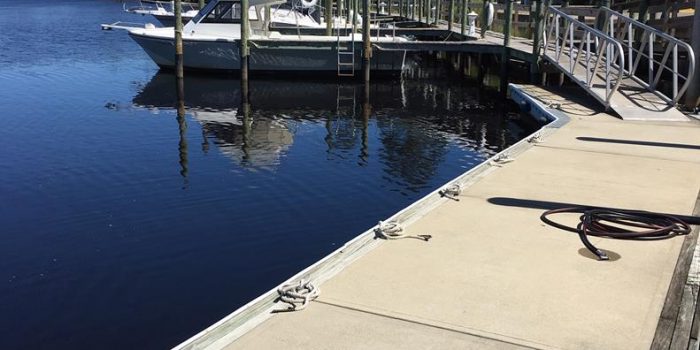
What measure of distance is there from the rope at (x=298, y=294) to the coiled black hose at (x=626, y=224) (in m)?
2.32

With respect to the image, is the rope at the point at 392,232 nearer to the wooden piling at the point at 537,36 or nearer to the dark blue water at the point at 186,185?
the dark blue water at the point at 186,185

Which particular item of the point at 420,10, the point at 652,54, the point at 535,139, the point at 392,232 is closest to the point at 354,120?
the point at 652,54

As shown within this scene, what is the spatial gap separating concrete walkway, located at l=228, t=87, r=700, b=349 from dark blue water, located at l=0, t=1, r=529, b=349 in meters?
2.12

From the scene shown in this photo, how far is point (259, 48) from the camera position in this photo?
2234 centimetres

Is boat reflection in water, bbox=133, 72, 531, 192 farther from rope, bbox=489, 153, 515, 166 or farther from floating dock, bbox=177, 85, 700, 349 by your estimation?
floating dock, bbox=177, 85, 700, 349

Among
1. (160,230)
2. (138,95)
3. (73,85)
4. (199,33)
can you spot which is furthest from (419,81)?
(160,230)

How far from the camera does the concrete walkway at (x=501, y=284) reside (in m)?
4.07

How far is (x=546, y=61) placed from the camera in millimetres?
17531

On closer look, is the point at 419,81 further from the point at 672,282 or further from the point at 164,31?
the point at 672,282

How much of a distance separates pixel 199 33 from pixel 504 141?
40.5ft

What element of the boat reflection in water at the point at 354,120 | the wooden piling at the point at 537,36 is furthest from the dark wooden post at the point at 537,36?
the boat reflection in water at the point at 354,120

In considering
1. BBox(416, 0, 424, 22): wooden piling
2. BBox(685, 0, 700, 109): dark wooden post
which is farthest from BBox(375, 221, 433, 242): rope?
BBox(416, 0, 424, 22): wooden piling

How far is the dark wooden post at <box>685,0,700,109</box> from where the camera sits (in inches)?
506

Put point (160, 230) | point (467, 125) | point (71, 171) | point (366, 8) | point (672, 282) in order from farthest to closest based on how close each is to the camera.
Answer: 1. point (366, 8)
2. point (467, 125)
3. point (71, 171)
4. point (160, 230)
5. point (672, 282)
